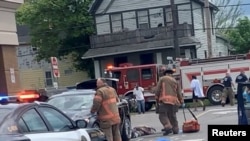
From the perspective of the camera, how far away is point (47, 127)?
8164mm

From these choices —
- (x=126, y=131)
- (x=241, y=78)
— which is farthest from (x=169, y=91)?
(x=241, y=78)

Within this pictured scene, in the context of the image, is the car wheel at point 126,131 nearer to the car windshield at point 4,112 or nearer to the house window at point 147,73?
the car windshield at point 4,112

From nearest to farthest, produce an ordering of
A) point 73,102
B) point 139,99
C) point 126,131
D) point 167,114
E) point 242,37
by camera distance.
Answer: point 73,102 → point 126,131 → point 167,114 → point 139,99 → point 242,37

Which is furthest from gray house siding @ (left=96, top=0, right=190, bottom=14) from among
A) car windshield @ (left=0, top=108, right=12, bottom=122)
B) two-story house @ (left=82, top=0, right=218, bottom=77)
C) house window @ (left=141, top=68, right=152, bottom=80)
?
car windshield @ (left=0, top=108, right=12, bottom=122)

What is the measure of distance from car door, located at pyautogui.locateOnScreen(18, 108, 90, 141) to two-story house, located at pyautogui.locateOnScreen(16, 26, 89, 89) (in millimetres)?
47817

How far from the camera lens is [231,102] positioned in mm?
29984

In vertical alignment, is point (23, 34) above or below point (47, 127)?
above

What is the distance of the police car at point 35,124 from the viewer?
24.1 ft

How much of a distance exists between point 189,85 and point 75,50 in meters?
19.8

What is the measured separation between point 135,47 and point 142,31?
3.89 feet

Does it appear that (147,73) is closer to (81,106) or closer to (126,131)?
(126,131)

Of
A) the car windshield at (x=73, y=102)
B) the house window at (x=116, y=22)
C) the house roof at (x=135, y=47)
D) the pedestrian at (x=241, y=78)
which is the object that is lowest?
the pedestrian at (x=241, y=78)

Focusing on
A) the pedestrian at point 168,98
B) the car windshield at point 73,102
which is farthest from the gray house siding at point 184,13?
the car windshield at point 73,102

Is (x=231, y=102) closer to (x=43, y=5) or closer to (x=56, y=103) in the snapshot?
(x=56, y=103)
